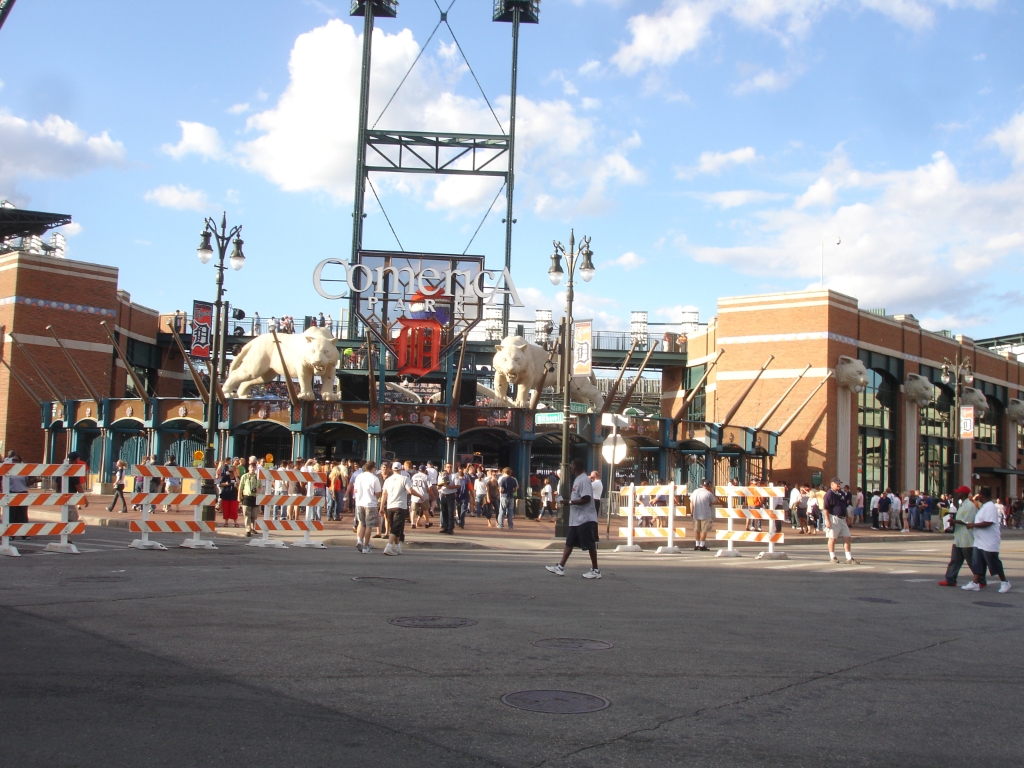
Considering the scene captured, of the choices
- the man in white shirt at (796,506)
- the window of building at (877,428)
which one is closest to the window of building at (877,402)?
the window of building at (877,428)

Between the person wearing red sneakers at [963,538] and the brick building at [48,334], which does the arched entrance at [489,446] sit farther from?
the person wearing red sneakers at [963,538]

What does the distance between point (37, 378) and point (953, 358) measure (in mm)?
45843

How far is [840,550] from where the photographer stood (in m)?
24.9

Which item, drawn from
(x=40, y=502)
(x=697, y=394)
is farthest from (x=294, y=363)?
(x=697, y=394)

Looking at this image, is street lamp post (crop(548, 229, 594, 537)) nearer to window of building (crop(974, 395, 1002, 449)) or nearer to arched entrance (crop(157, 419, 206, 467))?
arched entrance (crop(157, 419, 206, 467))

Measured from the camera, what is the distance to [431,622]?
900cm

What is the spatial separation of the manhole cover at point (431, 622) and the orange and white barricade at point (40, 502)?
322 inches

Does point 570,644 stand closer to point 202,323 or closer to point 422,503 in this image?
point 422,503

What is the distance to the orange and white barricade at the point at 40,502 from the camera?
14.5m

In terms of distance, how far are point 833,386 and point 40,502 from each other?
35.3m

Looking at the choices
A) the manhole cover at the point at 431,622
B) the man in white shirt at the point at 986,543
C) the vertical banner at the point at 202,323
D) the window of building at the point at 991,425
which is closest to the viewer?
the manhole cover at the point at 431,622

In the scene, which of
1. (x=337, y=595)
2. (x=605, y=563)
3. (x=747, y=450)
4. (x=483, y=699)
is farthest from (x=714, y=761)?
(x=747, y=450)

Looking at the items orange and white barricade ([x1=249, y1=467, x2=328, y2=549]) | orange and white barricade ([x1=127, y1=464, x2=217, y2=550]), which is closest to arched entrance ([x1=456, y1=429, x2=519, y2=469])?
orange and white barricade ([x1=249, y1=467, x2=328, y2=549])

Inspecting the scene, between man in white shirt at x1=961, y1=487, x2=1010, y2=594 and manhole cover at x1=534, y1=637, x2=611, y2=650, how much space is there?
8414mm
